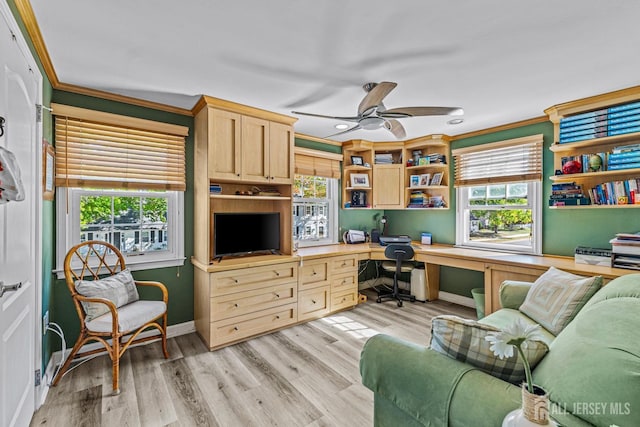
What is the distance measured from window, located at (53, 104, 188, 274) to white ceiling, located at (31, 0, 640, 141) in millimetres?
348

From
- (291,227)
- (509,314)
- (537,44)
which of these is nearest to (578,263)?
(509,314)

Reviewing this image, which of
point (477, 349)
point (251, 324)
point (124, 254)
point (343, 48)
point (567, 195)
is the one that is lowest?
point (251, 324)

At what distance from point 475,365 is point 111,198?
3159 mm

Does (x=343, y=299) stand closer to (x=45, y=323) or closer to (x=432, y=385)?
(x=432, y=385)

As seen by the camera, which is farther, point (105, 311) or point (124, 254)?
point (124, 254)

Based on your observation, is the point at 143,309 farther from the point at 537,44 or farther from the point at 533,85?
the point at 533,85

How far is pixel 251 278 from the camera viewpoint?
117 inches

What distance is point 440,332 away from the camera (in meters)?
1.26

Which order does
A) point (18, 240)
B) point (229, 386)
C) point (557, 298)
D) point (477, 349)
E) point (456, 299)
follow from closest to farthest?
point (477, 349) < point (18, 240) < point (557, 298) < point (229, 386) < point (456, 299)

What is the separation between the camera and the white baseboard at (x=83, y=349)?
6.63ft

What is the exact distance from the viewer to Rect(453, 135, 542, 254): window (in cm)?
347

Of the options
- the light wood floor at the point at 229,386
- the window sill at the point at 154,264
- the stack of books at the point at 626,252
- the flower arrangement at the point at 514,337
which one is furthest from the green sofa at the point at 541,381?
the window sill at the point at 154,264

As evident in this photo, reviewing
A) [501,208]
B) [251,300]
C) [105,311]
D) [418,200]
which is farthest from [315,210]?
[105,311]

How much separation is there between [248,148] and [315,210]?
5.30 ft
